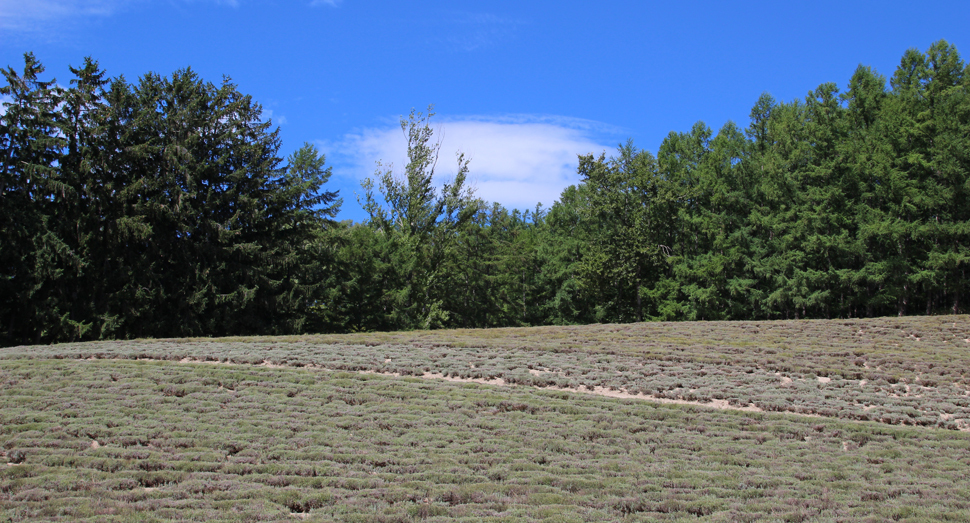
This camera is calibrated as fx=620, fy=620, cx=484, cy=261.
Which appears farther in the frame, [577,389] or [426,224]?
[426,224]

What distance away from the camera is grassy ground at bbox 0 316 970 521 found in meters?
8.34

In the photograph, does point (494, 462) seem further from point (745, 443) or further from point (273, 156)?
point (273, 156)

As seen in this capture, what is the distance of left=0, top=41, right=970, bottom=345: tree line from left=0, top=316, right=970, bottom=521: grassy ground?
47.8 ft

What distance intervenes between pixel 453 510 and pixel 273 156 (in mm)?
38998

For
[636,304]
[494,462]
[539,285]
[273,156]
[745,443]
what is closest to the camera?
[494,462]

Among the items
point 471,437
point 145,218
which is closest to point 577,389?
point 471,437

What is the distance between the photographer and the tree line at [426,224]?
34.5 meters

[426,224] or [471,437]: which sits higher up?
[426,224]

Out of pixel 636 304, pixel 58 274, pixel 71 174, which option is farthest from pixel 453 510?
pixel 636 304

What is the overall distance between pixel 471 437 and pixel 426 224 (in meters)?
38.2

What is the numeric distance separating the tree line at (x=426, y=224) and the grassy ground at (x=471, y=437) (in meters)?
14.6

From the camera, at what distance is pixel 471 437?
12.2 m

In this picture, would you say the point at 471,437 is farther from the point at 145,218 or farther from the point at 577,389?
the point at 145,218

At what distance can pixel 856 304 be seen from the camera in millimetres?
43219
